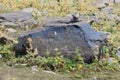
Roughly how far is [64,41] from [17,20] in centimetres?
313

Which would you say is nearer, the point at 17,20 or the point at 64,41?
the point at 64,41

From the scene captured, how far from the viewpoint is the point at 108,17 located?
489 inches

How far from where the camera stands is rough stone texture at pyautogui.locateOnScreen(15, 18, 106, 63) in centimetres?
833

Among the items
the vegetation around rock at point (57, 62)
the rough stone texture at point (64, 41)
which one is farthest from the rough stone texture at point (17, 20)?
the rough stone texture at point (64, 41)

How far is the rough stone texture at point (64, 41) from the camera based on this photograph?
8328 mm

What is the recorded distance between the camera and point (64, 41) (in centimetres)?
846

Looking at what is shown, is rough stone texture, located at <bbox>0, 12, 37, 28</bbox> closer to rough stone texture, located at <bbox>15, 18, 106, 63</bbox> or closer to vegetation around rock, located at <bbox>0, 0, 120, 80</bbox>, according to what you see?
vegetation around rock, located at <bbox>0, 0, 120, 80</bbox>

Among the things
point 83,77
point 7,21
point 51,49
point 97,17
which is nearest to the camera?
point 83,77

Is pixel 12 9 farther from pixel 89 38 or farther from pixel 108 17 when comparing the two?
pixel 89 38

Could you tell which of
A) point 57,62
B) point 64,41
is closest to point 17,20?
point 64,41

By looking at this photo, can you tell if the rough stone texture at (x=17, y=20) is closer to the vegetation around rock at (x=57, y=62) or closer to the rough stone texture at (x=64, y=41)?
the vegetation around rock at (x=57, y=62)

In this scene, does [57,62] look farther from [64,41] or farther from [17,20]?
[17,20]

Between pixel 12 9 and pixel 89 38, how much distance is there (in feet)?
15.9

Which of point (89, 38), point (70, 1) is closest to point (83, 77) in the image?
point (89, 38)
